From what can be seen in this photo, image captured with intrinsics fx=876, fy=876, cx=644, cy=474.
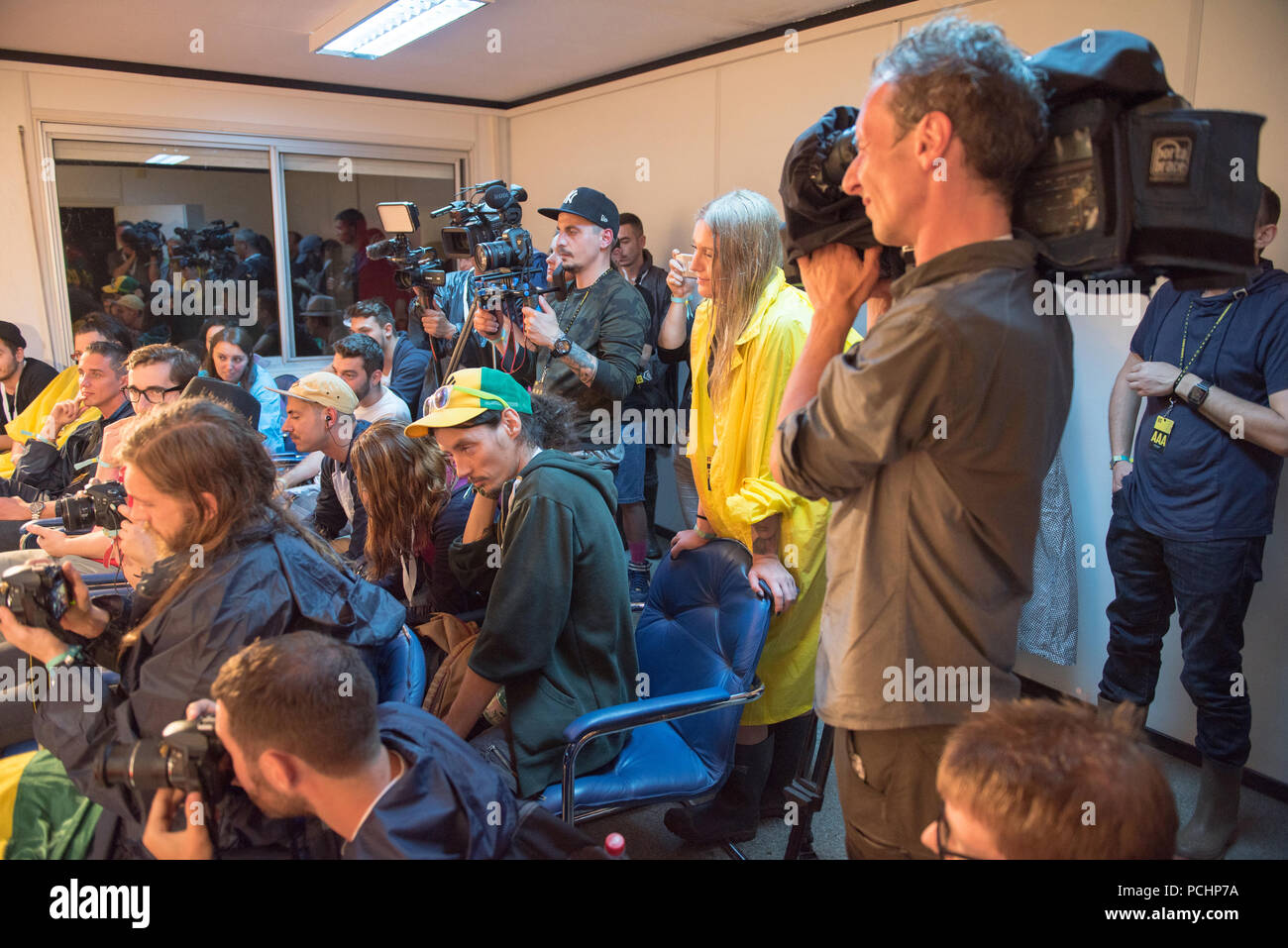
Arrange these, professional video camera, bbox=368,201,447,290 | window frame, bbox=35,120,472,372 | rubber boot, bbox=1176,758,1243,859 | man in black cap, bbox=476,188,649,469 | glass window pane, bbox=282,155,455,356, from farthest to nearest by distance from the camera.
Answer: glass window pane, bbox=282,155,455,356 < window frame, bbox=35,120,472,372 < professional video camera, bbox=368,201,447,290 < man in black cap, bbox=476,188,649,469 < rubber boot, bbox=1176,758,1243,859

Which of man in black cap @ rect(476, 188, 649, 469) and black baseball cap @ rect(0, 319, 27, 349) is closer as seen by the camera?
man in black cap @ rect(476, 188, 649, 469)

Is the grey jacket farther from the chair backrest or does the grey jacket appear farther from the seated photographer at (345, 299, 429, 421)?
the seated photographer at (345, 299, 429, 421)

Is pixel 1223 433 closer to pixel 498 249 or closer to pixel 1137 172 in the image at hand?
pixel 1137 172

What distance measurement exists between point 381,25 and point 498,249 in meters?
1.60

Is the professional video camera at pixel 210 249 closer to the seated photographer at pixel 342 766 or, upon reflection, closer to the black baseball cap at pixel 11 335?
the black baseball cap at pixel 11 335

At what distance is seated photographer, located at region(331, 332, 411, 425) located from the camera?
328 cm

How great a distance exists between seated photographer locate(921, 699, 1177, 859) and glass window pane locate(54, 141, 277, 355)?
522cm

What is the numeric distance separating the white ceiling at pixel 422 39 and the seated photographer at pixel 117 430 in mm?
1520

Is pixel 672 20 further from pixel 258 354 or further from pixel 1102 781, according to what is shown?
pixel 1102 781

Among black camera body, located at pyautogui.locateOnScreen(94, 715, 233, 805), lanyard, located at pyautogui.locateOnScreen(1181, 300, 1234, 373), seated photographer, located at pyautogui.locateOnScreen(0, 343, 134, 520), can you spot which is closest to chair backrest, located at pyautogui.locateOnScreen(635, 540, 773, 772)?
black camera body, located at pyautogui.locateOnScreen(94, 715, 233, 805)

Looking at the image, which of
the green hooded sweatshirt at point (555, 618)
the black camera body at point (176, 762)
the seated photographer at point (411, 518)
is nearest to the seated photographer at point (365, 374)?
the seated photographer at point (411, 518)
